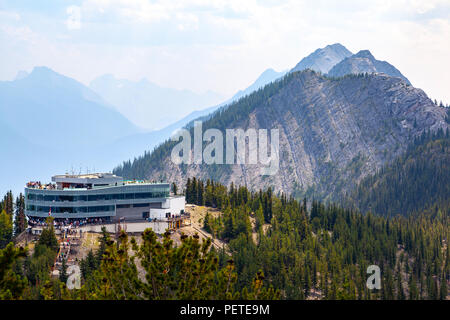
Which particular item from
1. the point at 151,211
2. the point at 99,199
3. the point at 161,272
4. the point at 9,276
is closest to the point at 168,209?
the point at 151,211

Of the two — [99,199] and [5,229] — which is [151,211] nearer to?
[99,199]

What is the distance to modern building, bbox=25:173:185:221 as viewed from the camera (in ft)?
587

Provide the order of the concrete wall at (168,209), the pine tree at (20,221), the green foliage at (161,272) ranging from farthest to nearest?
the concrete wall at (168,209), the pine tree at (20,221), the green foliage at (161,272)

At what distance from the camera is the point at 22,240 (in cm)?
16900

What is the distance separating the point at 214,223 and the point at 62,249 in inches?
2008

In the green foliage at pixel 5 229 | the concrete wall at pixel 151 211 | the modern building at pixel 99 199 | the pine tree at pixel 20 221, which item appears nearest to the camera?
the green foliage at pixel 5 229

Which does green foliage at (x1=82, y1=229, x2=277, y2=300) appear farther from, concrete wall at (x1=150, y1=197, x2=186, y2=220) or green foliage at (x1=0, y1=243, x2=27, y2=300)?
concrete wall at (x1=150, y1=197, x2=186, y2=220)

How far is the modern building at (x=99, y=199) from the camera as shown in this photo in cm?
17900

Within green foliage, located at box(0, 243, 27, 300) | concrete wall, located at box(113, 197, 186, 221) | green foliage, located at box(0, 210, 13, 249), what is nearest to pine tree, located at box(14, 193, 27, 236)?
green foliage, located at box(0, 210, 13, 249)

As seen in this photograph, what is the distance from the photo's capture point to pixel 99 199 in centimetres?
18338

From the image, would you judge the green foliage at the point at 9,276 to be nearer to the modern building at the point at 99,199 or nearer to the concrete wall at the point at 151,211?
the modern building at the point at 99,199

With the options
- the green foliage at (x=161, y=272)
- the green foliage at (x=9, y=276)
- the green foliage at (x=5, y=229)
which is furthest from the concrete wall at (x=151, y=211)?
the green foliage at (x=9, y=276)

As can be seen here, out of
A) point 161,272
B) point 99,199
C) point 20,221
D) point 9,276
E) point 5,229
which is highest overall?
point 99,199
